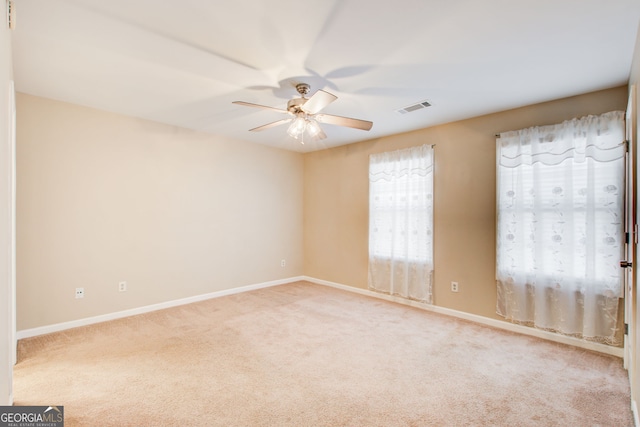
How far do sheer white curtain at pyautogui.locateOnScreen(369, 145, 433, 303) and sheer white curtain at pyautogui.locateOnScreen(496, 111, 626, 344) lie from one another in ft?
2.93

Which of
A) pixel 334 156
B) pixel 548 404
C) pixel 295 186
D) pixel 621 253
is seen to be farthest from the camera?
pixel 295 186

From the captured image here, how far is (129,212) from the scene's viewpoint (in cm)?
376

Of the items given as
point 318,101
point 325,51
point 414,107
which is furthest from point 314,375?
point 414,107

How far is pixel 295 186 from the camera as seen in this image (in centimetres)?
574

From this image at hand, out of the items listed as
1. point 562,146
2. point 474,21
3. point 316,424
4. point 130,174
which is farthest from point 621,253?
point 130,174

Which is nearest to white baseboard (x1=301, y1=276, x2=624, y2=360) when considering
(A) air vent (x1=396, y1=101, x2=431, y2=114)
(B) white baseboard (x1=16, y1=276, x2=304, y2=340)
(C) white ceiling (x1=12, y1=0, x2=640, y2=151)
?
(B) white baseboard (x1=16, y1=276, x2=304, y2=340)

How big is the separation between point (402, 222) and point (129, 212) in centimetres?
366

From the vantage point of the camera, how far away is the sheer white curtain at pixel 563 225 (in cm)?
273

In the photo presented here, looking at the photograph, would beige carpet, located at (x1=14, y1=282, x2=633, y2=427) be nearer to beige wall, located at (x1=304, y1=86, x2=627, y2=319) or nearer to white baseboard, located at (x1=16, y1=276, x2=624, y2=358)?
white baseboard, located at (x1=16, y1=276, x2=624, y2=358)

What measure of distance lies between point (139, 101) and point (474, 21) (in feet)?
10.6

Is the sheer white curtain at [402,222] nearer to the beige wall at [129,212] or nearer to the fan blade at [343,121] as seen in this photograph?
the fan blade at [343,121]

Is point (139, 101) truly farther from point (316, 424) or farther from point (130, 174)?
point (316, 424)

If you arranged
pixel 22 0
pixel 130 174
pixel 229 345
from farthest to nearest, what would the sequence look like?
1. pixel 130 174
2. pixel 229 345
3. pixel 22 0

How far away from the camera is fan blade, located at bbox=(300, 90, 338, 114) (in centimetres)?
224
